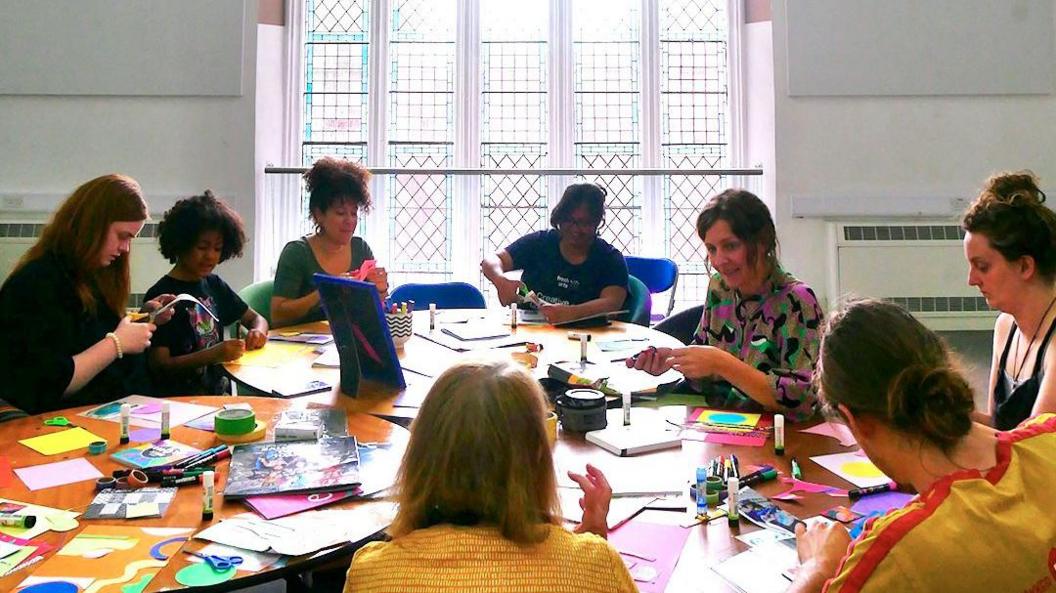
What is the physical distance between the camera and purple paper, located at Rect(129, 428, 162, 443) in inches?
65.2

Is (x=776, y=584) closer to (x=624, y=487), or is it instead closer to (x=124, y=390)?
(x=624, y=487)

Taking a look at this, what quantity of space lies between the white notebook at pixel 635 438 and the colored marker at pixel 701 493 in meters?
0.26

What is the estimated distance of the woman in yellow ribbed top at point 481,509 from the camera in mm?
928

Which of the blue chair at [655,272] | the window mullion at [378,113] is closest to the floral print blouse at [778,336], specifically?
the blue chair at [655,272]

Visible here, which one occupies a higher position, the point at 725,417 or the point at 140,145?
the point at 140,145

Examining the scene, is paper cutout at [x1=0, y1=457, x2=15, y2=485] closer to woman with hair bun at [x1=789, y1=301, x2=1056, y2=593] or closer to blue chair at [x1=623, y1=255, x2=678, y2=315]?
woman with hair bun at [x1=789, y1=301, x2=1056, y2=593]

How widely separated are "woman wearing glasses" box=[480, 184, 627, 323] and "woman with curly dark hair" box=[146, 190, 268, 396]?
1229 millimetres

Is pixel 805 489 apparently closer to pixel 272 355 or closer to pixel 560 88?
pixel 272 355

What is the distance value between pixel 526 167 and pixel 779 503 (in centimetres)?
373

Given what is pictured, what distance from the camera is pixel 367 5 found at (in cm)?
488

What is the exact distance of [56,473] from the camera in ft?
4.77

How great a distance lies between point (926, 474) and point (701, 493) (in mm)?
429

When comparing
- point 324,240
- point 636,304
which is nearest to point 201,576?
point 324,240

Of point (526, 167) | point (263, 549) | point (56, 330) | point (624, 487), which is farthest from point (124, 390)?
point (526, 167)
